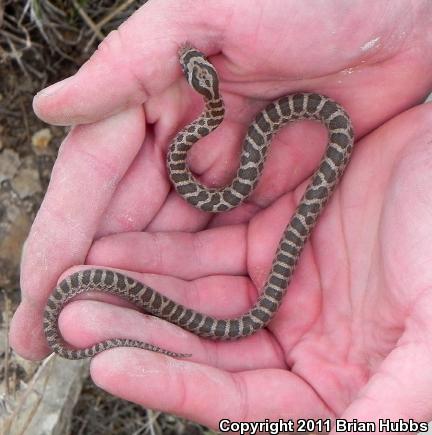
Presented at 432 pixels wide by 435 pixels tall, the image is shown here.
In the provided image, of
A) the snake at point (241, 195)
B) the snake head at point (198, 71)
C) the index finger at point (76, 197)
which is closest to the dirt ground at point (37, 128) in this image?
the snake at point (241, 195)

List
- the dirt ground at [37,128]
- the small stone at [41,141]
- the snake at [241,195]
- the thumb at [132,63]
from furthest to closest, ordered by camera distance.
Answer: the small stone at [41,141]
the dirt ground at [37,128]
the snake at [241,195]
the thumb at [132,63]

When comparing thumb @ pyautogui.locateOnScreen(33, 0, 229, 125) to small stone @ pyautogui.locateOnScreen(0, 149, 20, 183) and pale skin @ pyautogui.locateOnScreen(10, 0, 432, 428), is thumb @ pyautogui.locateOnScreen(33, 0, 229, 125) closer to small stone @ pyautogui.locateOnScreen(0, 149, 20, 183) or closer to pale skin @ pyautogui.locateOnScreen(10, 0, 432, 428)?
pale skin @ pyautogui.locateOnScreen(10, 0, 432, 428)

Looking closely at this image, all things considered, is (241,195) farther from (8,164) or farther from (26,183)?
(8,164)

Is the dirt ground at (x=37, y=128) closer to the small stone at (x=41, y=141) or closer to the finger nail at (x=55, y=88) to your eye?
the small stone at (x=41, y=141)

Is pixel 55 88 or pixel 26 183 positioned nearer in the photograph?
pixel 55 88

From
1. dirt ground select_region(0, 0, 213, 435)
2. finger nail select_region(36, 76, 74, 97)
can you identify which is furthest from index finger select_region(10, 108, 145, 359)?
dirt ground select_region(0, 0, 213, 435)

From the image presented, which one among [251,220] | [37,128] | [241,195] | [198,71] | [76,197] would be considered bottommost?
[251,220]

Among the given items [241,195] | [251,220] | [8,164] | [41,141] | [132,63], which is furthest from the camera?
[41,141]

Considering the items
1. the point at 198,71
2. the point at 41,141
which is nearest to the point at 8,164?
the point at 41,141
